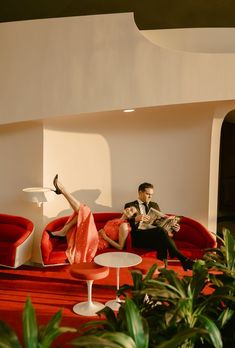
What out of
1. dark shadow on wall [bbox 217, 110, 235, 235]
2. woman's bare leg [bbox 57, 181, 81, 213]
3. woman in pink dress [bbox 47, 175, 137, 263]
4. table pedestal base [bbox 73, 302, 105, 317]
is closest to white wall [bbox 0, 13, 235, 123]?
woman's bare leg [bbox 57, 181, 81, 213]

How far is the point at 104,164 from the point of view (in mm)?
5891

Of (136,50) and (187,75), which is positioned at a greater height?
(136,50)

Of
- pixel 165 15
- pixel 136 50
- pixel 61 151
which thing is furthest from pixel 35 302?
pixel 165 15

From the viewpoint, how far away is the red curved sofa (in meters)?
4.78

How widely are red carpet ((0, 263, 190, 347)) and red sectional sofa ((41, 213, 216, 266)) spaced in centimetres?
27

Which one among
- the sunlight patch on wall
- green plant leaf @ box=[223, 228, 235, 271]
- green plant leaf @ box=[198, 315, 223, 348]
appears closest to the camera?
green plant leaf @ box=[198, 315, 223, 348]

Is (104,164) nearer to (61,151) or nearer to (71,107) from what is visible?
(61,151)

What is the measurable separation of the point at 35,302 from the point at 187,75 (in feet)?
11.4

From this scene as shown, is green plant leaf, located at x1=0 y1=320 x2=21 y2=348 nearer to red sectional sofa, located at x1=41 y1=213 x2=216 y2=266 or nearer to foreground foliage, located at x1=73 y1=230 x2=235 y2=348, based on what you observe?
foreground foliage, located at x1=73 y1=230 x2=235 y2=348

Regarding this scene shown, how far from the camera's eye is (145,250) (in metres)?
5.05

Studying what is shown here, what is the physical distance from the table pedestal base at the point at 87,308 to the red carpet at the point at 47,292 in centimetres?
6

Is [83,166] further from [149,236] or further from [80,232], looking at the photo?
[149,236]

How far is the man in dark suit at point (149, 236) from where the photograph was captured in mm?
4633

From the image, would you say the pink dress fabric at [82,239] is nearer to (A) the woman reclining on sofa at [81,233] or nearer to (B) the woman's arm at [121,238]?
(A) the woman reclining on sofa at [81,233]
